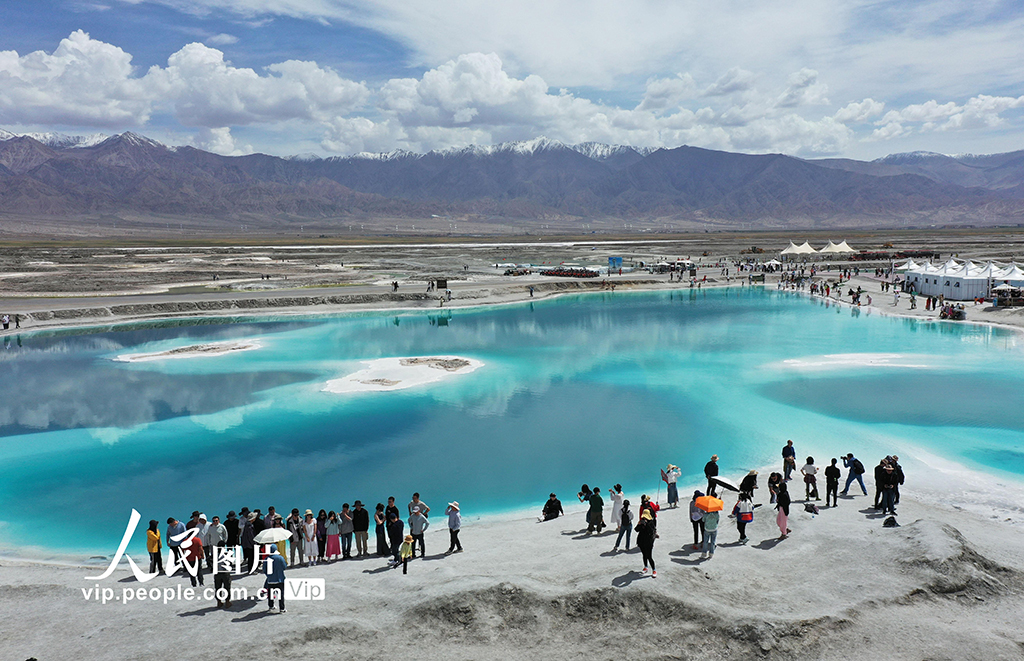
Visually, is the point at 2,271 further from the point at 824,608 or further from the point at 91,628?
the point at 824,608

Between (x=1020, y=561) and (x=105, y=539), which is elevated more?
(x=1020, y=561)

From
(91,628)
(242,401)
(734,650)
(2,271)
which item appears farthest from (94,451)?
(2,271)

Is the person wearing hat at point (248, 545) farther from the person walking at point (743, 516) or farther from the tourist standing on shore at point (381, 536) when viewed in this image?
the person walking at point (743, 516)

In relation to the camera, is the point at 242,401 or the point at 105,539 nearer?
the point at 105,539

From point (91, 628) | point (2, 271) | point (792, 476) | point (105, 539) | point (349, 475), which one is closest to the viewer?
point (91, 628)

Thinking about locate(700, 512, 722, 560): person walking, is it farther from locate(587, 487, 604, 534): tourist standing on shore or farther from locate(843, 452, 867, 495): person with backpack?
locate(843, 452, 867, 495): person with backpack

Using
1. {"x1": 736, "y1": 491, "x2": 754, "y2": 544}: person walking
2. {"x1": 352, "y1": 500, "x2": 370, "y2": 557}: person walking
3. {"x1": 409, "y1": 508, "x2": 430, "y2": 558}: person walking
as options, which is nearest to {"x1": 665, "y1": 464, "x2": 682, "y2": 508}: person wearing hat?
{"x1": 736, "y1": 491, "x2": 754, "y2": 544}: person walking

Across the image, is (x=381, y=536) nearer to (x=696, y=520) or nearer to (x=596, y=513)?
(x=596, y=513)
